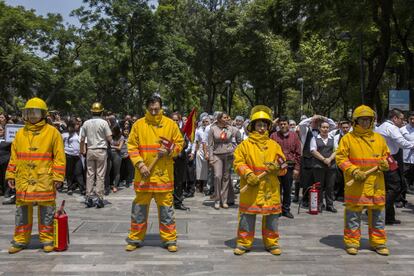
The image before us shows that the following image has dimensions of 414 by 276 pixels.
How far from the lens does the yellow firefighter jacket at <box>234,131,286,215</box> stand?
6.46 metres

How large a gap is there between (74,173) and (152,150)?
608 centimetres

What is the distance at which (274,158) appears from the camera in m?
6.63

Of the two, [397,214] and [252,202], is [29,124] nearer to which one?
[252,202]

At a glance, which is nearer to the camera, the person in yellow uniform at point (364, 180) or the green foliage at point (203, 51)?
the person in yellow uniform at point (364, 180)

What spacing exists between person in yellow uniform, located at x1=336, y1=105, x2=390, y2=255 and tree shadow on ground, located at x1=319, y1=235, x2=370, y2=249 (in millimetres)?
356

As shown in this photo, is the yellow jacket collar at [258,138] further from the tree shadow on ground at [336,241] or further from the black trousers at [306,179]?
the black trousers at [306,179]

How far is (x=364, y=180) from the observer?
6.62 m

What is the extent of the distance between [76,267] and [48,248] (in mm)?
832

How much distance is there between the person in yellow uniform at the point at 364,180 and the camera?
21.7 feet

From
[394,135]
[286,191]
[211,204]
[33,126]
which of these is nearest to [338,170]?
[286,191]

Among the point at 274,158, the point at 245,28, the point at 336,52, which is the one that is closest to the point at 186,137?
the point at 274,158

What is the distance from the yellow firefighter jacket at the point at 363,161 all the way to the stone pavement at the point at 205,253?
28.9 inches

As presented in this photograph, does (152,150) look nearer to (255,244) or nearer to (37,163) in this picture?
(37,163)

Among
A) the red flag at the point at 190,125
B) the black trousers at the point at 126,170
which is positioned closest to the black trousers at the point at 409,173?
the red flag at the point at 190,125
